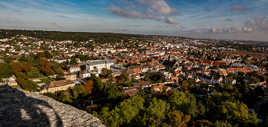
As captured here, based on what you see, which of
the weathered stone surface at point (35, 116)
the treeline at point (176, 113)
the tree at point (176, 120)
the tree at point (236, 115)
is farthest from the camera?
the tree at point (236, 115)

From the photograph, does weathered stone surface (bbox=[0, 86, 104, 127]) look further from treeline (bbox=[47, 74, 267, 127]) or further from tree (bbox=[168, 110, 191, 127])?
tree (bbox=[168, 110, 191, 127])

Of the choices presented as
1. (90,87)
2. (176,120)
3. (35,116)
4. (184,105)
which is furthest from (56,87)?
(176,120)

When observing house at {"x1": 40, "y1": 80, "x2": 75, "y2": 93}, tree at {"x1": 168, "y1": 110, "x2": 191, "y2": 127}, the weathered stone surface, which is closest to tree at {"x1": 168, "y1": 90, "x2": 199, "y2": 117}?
tree at {"x1": 168, "y1": 110, "x2": 191, "y2": 127}

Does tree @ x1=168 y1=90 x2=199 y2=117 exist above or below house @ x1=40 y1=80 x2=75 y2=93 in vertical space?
above

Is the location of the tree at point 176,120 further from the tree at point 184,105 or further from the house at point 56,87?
the house at point 56,87

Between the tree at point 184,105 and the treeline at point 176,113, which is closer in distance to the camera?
the treeline at point 176,113

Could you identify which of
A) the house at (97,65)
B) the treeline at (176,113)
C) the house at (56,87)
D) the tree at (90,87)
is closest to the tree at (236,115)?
the treeline at (176,113)

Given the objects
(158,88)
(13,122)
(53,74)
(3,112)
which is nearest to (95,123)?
(13,122)

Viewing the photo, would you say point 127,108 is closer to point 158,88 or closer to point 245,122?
point 245,122

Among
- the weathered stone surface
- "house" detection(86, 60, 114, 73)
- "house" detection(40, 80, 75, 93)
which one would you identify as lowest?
"house" detection(40, 80, 75, 93)

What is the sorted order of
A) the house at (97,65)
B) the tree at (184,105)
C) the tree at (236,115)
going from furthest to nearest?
1. the house at (97,65)
2. the tree at (184,105)
3. the tree at (236,115)

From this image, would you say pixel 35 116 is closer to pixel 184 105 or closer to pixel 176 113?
pixel 176 113
